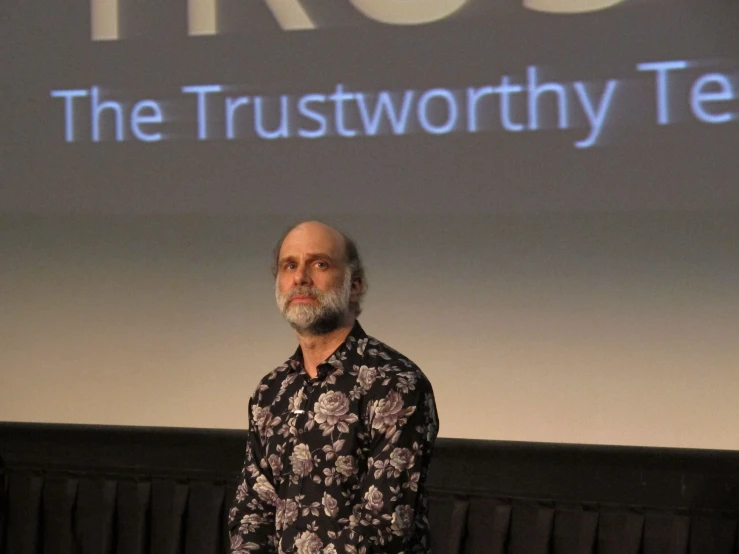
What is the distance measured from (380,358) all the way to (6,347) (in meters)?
2.25

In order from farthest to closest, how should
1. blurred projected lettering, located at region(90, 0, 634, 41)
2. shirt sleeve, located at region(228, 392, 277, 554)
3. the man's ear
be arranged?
blurred projected lettering, located at region(90, 0, 634, 41) < the man's ear < shirt sleeve, located at region(228, 392, 277, 554)

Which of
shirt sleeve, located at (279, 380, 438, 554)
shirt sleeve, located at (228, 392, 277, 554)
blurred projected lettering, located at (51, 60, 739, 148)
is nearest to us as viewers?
shirt sleeve, located at (279, 380, 438, 554)

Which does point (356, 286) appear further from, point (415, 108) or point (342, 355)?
point (415, 108)

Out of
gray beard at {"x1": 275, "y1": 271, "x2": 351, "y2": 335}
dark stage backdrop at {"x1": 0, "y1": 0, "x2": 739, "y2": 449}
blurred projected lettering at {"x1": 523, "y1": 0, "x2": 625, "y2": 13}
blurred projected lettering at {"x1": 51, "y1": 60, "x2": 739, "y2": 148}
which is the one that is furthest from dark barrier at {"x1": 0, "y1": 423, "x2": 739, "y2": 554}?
gray beard at {"x1": 275, "y1": 271, "x2": 351, "y2": 335}

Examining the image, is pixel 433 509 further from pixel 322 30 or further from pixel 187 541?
pixel 322 30

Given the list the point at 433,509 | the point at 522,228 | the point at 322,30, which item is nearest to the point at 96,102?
the point at 322,30

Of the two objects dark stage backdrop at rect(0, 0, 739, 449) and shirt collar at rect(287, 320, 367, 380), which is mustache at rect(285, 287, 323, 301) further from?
dark stage backdrop at rect(0, 0, 739, 449)

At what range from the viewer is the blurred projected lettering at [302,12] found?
3.20 m

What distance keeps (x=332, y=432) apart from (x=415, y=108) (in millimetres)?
1589

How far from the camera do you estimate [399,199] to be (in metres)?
3.38

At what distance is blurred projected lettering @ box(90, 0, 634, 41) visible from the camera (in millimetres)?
→ 3199

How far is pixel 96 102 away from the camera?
362 centimetres

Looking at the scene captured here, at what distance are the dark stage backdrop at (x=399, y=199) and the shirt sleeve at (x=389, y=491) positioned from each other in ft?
4.57

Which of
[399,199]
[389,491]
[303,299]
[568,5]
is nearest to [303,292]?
[303,299]
